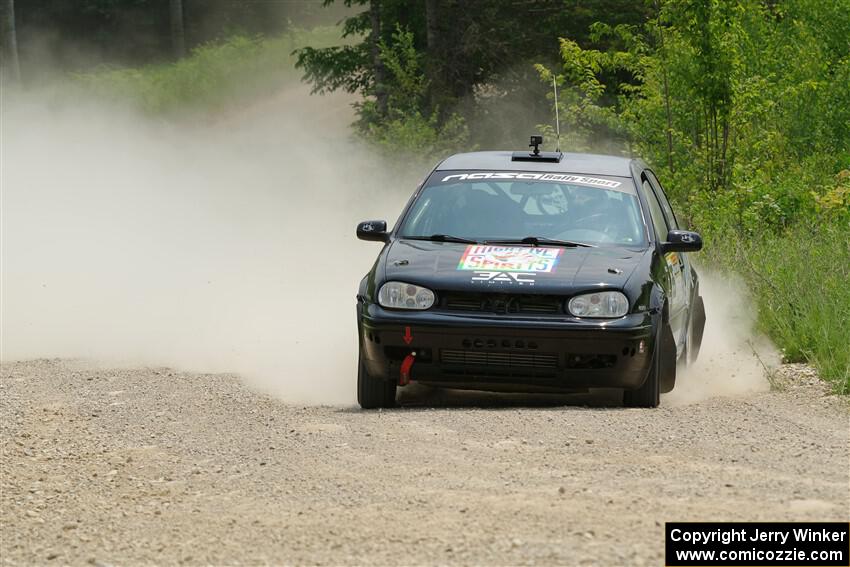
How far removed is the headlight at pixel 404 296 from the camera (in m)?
8.80

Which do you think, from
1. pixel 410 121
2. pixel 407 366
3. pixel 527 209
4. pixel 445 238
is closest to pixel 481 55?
pixel 410 121

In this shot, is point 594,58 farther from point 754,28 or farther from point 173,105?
point 173,105

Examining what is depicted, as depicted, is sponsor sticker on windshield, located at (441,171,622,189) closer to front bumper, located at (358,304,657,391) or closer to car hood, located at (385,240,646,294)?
car hood, located at (385,240,646,294)

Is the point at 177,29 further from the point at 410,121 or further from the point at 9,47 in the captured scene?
the point at 410,121

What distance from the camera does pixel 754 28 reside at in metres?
20.6

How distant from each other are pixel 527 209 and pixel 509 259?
0.91 metres

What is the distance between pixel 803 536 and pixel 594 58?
51.3 feet

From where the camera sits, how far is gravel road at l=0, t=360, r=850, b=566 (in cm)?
582

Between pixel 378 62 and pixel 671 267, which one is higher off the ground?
pixel 378 62

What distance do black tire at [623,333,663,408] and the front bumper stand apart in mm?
100

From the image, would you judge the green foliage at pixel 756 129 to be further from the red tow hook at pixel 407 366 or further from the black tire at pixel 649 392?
the red tow hook at pixel 407 366

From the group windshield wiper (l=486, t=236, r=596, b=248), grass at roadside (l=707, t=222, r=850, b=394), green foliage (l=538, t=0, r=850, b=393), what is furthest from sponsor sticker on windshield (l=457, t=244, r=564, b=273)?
green foliage (l=538, t=0, r=850, b=393)

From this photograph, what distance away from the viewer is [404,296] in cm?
885

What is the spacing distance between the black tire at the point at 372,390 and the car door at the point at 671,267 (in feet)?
6.00
